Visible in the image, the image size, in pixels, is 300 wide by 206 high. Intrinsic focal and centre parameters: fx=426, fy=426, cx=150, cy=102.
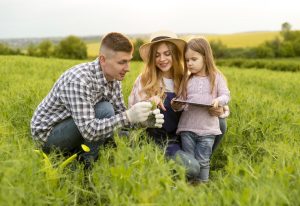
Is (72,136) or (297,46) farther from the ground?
(72,136)

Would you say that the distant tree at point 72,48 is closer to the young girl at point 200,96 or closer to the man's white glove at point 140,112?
the young girl at point 200,96

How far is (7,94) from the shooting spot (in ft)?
18.8

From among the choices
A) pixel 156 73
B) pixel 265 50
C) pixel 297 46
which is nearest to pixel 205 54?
pixel 156 73

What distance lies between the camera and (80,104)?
3516mm

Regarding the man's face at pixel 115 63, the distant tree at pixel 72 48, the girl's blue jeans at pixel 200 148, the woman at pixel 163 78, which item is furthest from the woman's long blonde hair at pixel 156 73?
the distant tree at pixel 72 48

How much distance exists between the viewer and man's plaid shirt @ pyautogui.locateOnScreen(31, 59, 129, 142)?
11.6ft

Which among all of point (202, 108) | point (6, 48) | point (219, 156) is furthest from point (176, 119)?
point (6, 48)

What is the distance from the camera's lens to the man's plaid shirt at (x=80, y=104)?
3.52 m

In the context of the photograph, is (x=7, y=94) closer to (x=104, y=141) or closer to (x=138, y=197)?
(x=104, y=141)

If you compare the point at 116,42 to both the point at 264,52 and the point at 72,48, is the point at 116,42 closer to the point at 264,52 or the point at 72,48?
the point at 264,52

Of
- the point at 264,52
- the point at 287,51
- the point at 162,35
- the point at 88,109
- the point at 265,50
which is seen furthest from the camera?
the point at 287,51

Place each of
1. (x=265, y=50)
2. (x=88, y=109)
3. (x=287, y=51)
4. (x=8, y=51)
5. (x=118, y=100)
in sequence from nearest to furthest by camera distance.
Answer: (x=88, y=109)
(x=118, y=100)
(x=265, y=50)
(x=287, y=51)
(x=8, y=51)

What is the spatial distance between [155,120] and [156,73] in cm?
65

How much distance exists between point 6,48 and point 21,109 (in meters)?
39.6
